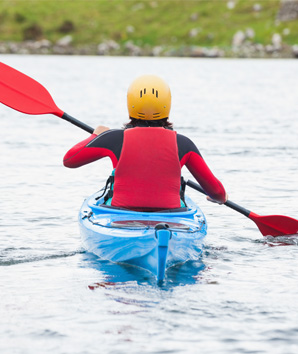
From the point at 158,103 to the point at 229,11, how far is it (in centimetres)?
10461

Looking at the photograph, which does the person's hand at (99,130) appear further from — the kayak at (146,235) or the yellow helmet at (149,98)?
the kayak at (146,235)

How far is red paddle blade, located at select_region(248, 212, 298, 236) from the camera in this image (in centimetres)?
891

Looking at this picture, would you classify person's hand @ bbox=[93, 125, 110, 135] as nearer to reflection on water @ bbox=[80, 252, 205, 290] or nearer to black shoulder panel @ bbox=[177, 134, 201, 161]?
black shoulder panel @ bbox=[177, 134, 201, 161]

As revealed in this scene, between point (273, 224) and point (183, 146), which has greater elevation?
point (183, 146)

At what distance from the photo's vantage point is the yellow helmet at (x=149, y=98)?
6.69 m

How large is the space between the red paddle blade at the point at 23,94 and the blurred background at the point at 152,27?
80524 millimetres

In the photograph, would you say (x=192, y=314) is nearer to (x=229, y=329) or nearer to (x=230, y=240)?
(x=229, y=329)

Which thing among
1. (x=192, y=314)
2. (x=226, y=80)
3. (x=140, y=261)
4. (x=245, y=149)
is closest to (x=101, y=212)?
(x=140, y=261)

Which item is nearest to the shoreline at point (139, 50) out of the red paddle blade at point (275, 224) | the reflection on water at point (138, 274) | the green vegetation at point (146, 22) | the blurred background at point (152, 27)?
the blurred background at point (152, 27)

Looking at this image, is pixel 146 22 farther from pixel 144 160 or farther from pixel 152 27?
pixel 144 160

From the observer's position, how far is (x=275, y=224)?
8938 millimetres

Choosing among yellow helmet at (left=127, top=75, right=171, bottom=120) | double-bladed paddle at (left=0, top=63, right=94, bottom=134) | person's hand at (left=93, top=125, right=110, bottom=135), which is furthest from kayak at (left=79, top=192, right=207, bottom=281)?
double-bladed paddle at (left=0, top=63, right=94, bottom=134)

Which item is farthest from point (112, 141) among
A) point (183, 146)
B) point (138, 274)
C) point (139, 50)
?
point (139, 50)

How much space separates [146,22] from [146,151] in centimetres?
10401
